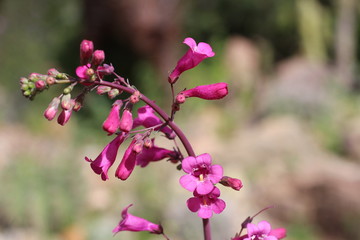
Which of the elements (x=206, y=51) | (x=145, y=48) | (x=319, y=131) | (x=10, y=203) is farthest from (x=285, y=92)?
(x=206, y=51)

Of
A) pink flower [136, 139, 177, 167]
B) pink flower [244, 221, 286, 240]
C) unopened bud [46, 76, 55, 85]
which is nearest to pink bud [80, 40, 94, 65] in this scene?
unopened bud [46, 76, 55, 85]

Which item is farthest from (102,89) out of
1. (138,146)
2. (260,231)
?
(260,231)

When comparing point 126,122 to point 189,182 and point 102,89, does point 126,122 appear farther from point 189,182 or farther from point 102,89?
point 189,182

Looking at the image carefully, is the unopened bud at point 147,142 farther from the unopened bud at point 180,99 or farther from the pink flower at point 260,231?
the pink flower at point 260,231

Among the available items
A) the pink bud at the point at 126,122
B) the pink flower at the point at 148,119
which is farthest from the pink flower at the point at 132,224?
the pink bud at the point at 126,122

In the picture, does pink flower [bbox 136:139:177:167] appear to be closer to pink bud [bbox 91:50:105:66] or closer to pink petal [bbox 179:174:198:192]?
pink petal [bbox 179:174:198:192]

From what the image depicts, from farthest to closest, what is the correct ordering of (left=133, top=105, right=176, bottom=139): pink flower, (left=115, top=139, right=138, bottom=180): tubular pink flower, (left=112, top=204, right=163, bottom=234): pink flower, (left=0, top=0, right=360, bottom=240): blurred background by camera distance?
(left=0, top=0, right=360, bottom=240): blurred background
(left=112, top=204, right=163, bottom=234): pink flower
(left=133, top=105, right=176, bottom=139): pink flower
(left=115, top=139, right=138, bottom=180): tubular pink flower
